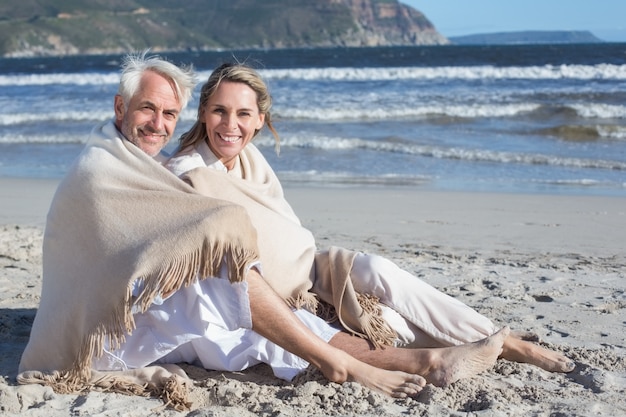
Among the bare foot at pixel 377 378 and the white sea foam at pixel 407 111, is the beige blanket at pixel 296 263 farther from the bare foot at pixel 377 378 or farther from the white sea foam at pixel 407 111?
the white sea foam at pixel 407 111

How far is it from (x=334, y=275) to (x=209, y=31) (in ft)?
353

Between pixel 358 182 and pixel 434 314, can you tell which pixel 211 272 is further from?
pixel 358 182

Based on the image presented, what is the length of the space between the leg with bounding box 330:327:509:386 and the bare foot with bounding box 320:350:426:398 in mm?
91

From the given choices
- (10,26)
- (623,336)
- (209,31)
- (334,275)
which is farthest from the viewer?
(209,31)

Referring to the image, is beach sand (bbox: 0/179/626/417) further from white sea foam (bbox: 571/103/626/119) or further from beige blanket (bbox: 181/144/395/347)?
white sea foam (bbox: 571/103/626/119)

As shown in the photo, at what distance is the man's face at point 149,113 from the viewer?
10.9 ft

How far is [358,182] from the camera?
30.3 feet

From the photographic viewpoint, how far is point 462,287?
16.5ft

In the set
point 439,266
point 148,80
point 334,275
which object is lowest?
point 439,266

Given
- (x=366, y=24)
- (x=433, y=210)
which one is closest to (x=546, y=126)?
(x=433, y=210)

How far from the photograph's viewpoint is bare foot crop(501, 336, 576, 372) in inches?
142

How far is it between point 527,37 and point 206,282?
137 metres

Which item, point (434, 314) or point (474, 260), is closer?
point (434, 314)

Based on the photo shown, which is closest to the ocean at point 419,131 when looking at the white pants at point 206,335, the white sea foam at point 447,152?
the white sea foam at point 447,152
